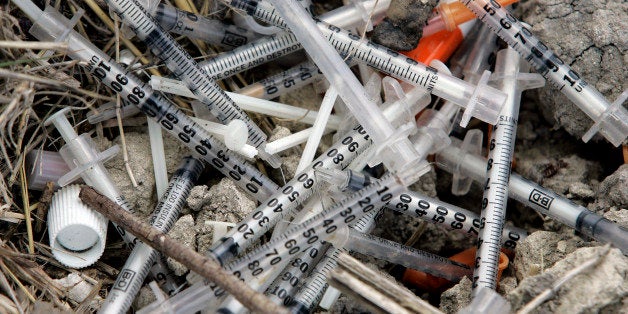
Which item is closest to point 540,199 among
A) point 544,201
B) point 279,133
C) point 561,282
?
point 544,201

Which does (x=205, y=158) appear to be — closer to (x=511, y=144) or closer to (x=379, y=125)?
(x=379, y=125)

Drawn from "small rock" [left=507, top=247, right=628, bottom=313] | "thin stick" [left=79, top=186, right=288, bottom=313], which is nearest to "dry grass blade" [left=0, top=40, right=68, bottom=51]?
"thin stick" [left=79, top=186, right=288, bottom=313]

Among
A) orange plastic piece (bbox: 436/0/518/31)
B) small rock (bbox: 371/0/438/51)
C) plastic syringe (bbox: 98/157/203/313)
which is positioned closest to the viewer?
plastic syringe (bbox: 98/157/203/313)

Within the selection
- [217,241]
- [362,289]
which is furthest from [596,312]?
[217,241]

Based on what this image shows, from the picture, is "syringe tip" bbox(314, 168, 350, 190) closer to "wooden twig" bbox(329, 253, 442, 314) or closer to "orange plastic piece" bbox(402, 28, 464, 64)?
"wooden twig" bbox(329, 253, 442, 314)

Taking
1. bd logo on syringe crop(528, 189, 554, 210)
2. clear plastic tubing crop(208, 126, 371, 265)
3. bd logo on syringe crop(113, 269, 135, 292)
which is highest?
clear plastic tubing crop(208, 126, 371, 265)
